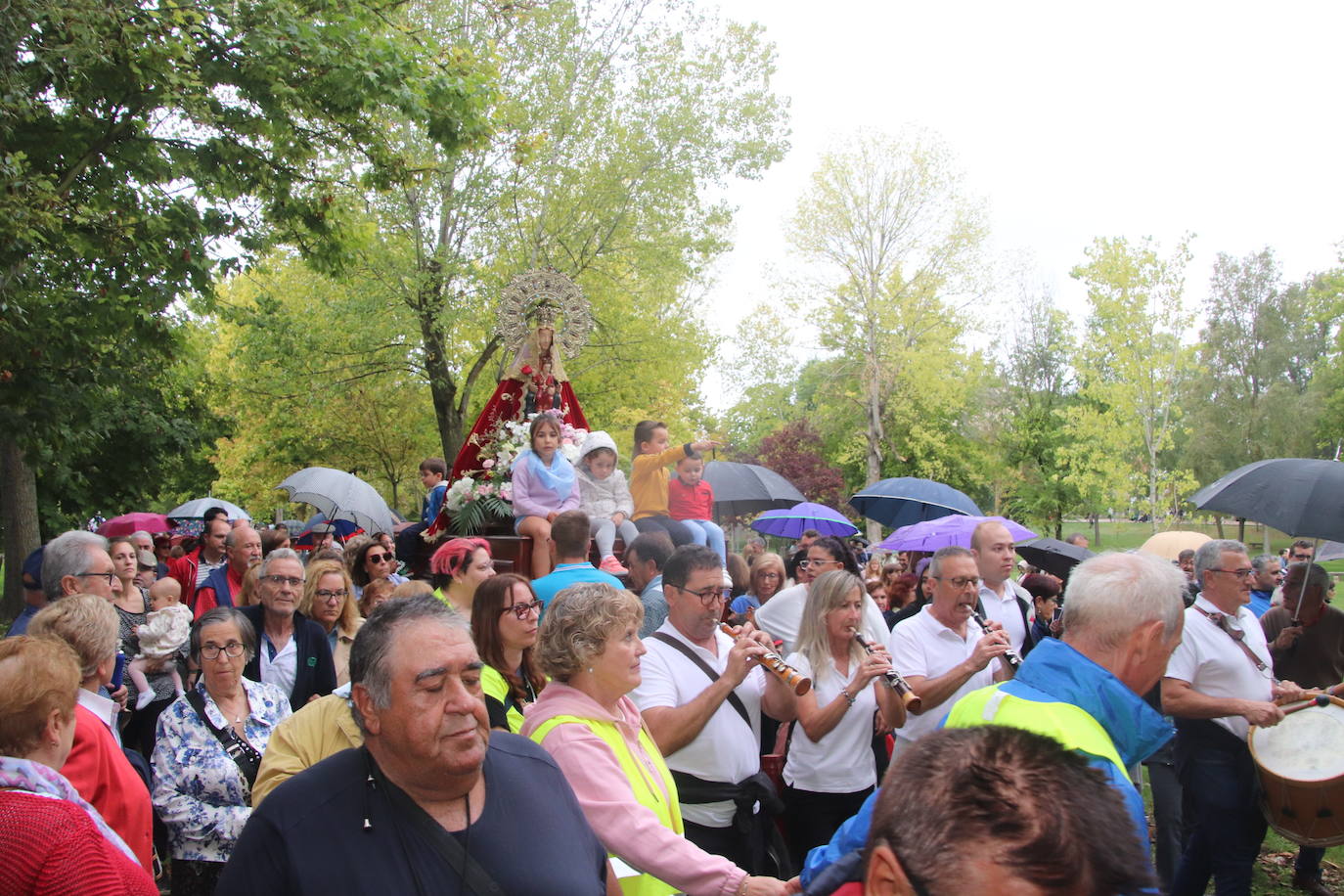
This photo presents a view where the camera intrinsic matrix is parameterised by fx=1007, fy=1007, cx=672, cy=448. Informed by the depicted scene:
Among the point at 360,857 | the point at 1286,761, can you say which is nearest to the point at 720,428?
the point at 1286,761

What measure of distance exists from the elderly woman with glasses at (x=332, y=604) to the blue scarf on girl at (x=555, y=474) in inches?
139

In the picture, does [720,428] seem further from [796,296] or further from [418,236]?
[418,236]

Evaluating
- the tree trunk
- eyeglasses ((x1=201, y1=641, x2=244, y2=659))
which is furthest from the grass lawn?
the tree trunk

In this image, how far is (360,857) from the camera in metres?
2.45

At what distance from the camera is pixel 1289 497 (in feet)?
23.8

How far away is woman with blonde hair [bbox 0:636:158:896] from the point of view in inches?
102

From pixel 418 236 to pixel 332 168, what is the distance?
7.29 ft

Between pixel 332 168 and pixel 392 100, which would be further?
pixel 332 168

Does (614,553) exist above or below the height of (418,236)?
below

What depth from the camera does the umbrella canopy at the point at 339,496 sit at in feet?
39.3

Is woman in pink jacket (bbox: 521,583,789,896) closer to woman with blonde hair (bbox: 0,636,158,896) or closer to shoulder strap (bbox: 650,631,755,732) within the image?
shoulder strap (bbox: 650,631,755,732)

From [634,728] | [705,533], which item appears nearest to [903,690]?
[634,728]

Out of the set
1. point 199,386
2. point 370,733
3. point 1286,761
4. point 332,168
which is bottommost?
point 1286,761

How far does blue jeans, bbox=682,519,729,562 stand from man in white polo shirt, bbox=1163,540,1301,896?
15.4 ft
